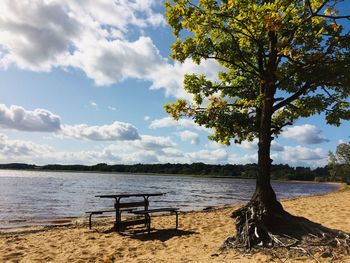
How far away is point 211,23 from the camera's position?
10.3m

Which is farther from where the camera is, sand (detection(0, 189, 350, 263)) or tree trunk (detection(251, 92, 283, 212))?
tree trunk (detection(251, 92, 283, 212))

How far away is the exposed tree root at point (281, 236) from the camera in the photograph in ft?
29.4

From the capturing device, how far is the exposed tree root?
352 inches

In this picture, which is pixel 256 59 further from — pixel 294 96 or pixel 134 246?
pixel 134 246

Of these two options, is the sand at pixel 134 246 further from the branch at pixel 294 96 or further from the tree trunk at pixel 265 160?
the branch at pixel 294 96

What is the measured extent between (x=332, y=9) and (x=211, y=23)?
3184mm

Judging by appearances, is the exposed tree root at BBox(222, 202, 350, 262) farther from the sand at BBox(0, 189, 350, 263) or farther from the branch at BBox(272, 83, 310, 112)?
the branch at BBox(272, 83, 310, 112)

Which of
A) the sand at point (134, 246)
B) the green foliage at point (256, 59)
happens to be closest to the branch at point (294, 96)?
the green foliage at point (256, 59)

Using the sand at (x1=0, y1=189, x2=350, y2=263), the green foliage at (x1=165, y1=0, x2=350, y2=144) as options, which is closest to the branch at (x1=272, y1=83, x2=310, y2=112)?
the green foliage at (x1=165, y1=0, x2=350, y2=144)

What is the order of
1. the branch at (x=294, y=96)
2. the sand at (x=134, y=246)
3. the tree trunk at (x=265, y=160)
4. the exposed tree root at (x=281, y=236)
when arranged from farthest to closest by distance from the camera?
the tree trunk at (x=265, y=160) < the branch at (x=294, y=96) < the sand at (x=134, y=246) < the exposed tree root at (x=281, y=236)

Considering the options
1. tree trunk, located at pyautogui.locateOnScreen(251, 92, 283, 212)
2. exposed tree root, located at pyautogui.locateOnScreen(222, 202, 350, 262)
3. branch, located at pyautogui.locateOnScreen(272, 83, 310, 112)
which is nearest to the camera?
exposed tree root, located at pyautogui.locateOnScreen(222, 202, 350, 262)

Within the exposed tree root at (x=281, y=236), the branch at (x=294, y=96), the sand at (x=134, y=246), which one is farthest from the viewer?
the branch at (x=294, y=96)

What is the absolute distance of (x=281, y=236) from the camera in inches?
399

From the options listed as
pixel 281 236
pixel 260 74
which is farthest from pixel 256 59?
pixel 281 236
